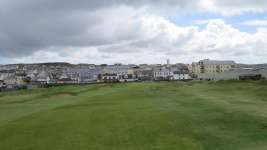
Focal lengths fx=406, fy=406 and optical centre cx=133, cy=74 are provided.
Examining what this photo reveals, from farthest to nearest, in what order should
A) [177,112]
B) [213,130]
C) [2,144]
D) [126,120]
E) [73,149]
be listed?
[177,112] < [126,120] < [213,130] < [2,144] < [73,149]

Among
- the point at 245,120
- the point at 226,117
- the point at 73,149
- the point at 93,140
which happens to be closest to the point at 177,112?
the point at 226,117

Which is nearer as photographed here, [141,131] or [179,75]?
[141,131]

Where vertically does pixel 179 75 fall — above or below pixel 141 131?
above

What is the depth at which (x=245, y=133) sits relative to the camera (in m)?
20.3

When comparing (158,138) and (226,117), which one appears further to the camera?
(226,117)

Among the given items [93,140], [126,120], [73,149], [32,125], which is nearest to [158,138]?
[93,140]

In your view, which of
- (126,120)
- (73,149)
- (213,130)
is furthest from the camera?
(126,120)

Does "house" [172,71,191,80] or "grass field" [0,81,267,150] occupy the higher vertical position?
"house" [172,71,191,80]

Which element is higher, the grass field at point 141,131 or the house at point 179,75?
the house at point 179,75

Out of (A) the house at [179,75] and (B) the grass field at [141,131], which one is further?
(A) the house at [179,75]

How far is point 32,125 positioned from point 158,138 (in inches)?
358

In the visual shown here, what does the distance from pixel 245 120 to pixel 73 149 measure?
11.3 m

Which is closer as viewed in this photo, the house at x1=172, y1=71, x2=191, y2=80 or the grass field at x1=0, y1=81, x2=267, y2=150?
the grass field at x1=0, y1=81, x2=267, y2=150

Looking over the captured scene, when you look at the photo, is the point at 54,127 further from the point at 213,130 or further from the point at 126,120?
the point at 213,130
